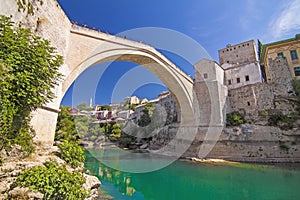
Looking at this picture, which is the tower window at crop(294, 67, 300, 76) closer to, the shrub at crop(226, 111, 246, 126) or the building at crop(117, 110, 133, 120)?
the shrub at crop(226, 111, 246, 126)

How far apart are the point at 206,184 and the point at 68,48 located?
24.7 ft

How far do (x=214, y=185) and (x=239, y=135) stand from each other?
5826 millimetres

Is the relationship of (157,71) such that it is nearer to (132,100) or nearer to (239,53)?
(239,53)

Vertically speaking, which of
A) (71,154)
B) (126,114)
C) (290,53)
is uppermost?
(290,53)

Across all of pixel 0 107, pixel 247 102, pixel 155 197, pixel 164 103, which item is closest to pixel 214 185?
pixel 155 197

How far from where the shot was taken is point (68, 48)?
5.95 m

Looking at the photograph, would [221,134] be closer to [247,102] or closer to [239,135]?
[239,135]

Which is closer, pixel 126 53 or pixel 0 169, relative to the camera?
pixel 0 169

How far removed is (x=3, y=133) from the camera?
8.58 ft

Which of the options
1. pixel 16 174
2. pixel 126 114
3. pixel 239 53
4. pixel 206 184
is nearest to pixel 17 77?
pixel 16 174

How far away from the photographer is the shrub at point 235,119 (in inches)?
464

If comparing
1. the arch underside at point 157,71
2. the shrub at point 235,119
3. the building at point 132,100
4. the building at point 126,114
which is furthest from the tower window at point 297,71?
the building at point 132,100

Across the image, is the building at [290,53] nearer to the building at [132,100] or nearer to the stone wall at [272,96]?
the stone wall at [272,96]

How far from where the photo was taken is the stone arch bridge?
429 cm
